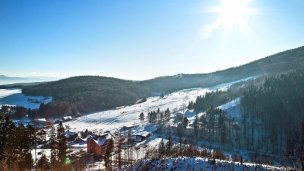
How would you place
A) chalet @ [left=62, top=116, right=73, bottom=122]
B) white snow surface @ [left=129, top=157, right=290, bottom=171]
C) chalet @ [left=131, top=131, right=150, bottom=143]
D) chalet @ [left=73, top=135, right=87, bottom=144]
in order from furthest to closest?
chalet @ [left=62, top=116, right=73, bottom=122] → chalet @ [left=73, top=135, right=87, bottom=144] → chalet @ [left=131, top=131, right=150, bottom=143] → white snow surface @ [left=129, top=157, right=290, bottom=171]

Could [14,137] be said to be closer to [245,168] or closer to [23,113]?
[245,168]

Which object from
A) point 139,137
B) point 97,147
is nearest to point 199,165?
point 97,147

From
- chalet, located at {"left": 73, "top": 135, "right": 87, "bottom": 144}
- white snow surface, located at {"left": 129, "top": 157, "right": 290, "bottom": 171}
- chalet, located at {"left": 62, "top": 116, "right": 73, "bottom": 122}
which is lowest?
chalet, located at {"left": 73, "top": 135, "right": 87, "bottom": 144}

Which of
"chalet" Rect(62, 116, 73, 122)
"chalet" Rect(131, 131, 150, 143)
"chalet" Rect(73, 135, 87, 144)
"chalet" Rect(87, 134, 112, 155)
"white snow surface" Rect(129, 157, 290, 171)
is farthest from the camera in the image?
"chalet" Rect(62, 116, 73, 122)

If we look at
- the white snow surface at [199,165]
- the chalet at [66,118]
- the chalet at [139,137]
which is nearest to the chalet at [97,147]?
the chalet at [139,137]

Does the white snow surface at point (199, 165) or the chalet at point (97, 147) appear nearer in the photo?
the white snow surface at point (199, 165)

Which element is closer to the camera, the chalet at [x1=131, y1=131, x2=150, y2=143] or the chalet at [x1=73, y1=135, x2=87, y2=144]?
the chalet at [x1=131, y1=131, x2=150, y2=143]

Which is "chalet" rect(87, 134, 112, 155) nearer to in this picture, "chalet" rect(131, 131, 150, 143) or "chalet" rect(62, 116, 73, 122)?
"chalet" rect(131, 131, 150, 143)

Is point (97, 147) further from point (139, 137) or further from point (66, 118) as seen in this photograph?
point (66, 118)

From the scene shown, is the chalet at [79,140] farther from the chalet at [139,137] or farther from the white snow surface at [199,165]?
the white snow surface at [199,165]

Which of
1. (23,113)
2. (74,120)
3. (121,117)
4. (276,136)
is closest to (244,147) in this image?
(276,136)

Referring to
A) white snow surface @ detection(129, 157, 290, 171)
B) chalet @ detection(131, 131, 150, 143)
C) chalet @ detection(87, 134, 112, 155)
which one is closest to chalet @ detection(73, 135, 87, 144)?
chalet @ detection(131, 131, 150, 143)

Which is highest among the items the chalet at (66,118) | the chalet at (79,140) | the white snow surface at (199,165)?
the white snow surface at (199,165)

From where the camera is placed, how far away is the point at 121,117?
7165 inches
